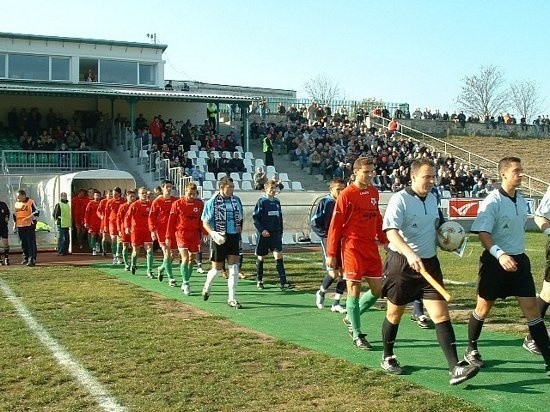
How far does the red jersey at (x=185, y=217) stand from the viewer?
13406 mm

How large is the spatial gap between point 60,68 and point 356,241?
1245 inches

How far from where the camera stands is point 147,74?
39688 millimetres

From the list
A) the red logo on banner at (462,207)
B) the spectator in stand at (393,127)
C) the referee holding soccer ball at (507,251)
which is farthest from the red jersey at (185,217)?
the spectator in stand at (393,127)

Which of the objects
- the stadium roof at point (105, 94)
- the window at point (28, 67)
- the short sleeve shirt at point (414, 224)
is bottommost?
the short sleeve shirt at point (414, 224)

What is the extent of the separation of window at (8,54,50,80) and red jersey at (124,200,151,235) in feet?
74.3

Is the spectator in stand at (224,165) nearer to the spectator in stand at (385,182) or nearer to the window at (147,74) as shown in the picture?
the spectator in stand at (385,182)

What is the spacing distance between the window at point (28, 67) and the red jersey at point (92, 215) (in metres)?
17.3

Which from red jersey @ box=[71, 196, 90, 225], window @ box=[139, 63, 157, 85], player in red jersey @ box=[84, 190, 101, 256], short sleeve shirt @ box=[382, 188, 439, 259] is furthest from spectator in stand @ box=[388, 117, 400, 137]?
short sleeve shirt @ box=[382, 188, 439, 259]

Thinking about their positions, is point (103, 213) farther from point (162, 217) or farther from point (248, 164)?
point (248, 164)

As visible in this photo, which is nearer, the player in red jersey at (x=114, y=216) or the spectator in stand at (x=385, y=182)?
the player in red jersey at (x=114, y=216)

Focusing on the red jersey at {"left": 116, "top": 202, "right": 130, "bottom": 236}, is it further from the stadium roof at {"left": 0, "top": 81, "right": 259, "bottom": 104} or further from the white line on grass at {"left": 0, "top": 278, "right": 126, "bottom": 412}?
the stadium roof at {"left": 0, "top": 81, "right": 259, "bottom": 104}

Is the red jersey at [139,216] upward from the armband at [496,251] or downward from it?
downward

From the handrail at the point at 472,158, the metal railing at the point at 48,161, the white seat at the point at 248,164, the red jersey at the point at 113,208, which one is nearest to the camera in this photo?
the red jersey at the point at 113,208

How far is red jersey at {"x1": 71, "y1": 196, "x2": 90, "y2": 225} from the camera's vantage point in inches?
867
